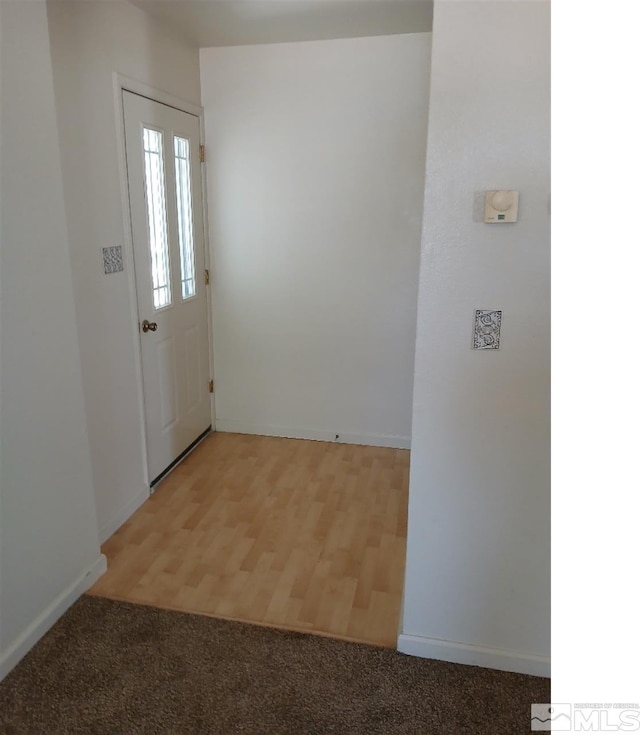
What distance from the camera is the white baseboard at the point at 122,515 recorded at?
8.53 feet

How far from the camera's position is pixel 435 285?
1.62 meters

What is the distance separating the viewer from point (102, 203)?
244cm

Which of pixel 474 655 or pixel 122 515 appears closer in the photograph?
pixel 474 655

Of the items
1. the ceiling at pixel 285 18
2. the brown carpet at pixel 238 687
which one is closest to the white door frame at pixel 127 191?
the ceiling at pixel 285 18

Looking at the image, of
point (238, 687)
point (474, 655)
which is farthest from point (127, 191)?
point (474, 655)

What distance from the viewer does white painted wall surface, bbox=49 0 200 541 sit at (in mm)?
2209

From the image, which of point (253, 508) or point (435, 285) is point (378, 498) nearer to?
point (253, 508)

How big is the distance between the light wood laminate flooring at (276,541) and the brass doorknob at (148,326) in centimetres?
90

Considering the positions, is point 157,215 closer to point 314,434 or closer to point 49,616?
point 314,434

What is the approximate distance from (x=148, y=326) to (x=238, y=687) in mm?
1742

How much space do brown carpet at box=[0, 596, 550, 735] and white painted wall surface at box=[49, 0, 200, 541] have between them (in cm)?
73

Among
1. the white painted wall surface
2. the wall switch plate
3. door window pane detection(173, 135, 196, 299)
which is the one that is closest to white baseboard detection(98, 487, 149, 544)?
the white painted wall surface

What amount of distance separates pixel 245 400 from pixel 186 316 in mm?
757

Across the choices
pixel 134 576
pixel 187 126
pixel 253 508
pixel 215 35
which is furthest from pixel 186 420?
pixel 215 35
